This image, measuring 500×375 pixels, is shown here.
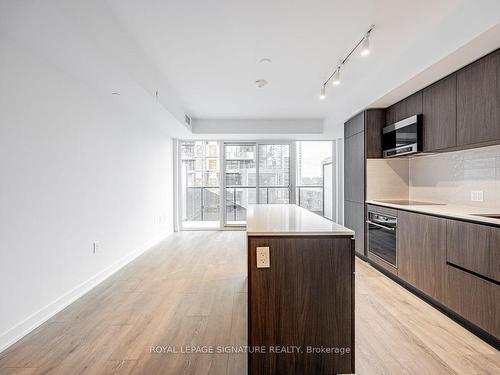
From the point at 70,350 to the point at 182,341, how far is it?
790mm

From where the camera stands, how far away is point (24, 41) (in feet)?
6.28

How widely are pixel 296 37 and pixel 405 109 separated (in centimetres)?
171

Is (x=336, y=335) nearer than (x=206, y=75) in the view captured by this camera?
Yes

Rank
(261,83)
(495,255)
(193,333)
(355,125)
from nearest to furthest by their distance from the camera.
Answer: (495,255)
(193,333)
(261,83)
(355,125)

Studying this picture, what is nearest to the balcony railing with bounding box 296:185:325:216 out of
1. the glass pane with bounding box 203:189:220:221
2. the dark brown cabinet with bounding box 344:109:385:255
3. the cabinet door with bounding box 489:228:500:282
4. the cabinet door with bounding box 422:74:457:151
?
the glass pane with bounding box 203:189:220:221

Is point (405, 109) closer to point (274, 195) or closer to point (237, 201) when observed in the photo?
point (274, 195)

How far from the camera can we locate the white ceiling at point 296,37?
1980 millimetres

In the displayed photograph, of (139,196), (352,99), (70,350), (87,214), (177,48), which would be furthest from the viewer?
(139,196)

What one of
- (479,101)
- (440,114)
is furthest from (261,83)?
(479,101)

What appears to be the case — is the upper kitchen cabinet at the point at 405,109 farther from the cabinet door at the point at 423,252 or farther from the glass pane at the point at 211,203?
the glass pane at the point at 211,203

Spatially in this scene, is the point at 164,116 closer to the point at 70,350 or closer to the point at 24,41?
the point at 24,41

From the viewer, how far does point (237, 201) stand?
6.46m

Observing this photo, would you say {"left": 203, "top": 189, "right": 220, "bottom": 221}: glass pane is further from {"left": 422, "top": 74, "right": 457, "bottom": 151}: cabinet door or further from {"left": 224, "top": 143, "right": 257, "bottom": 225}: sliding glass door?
{"left": 422, "top": 74, "right": 457, "bottom": 151}: cabinet door

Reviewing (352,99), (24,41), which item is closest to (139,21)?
(24,41)
